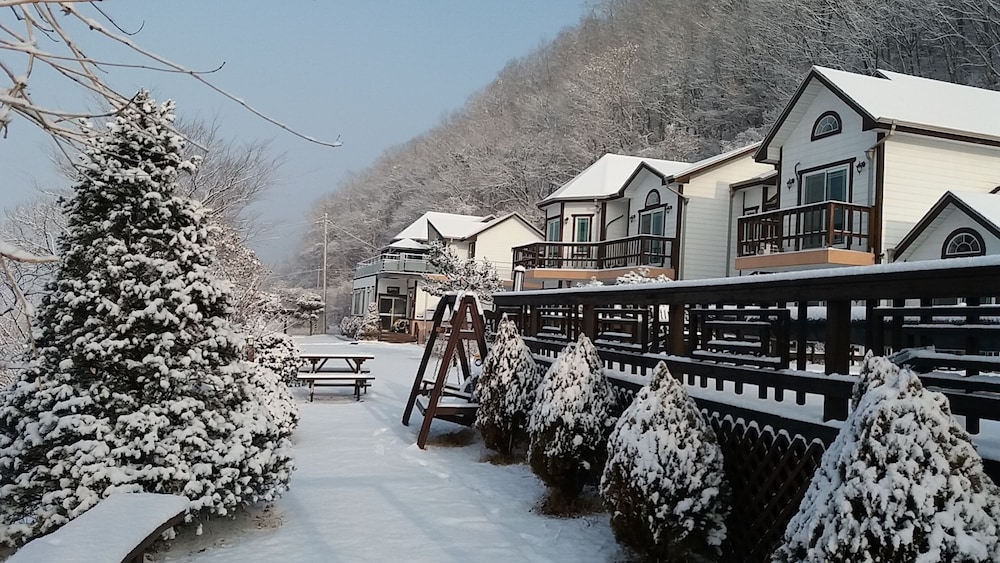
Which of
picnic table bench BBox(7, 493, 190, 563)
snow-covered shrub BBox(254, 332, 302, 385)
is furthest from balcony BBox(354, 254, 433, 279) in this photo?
picnic table bench BBox(7, 493, 190, 563)

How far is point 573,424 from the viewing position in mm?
6191

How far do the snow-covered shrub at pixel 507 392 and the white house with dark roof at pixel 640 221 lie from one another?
13.8 m

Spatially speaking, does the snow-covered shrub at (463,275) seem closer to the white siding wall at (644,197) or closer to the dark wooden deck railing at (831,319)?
the white siding wall at (644,197)

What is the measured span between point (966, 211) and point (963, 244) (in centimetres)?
65

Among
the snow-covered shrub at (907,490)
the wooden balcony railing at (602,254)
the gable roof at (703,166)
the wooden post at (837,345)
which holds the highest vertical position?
the gable roof at (703,166)

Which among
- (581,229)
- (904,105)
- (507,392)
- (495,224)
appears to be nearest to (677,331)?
(507,392)

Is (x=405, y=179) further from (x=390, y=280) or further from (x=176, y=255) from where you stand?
(x=176, y=255)

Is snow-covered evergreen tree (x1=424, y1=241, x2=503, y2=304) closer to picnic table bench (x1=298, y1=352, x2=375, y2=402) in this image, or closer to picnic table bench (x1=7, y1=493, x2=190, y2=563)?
picnic table bench (x1=298, y1=352, x2=375, y2=402)

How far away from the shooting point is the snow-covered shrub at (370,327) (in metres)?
35.8

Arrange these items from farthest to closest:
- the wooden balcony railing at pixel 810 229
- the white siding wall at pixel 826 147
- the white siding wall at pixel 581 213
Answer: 1. the white siding wall at pixel 581 213
2. the white siding wall at pixel 826 147
3. the wooden balcony railing at pixel 810 229

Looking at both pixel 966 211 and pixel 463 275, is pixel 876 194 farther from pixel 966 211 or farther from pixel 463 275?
pixel 463 275

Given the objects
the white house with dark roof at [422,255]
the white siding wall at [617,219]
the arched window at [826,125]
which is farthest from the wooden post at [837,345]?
the white house with dark roof at [422,255]

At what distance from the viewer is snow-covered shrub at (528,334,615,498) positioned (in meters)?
6.20

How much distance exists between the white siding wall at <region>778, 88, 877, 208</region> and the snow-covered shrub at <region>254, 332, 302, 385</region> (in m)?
12.5
